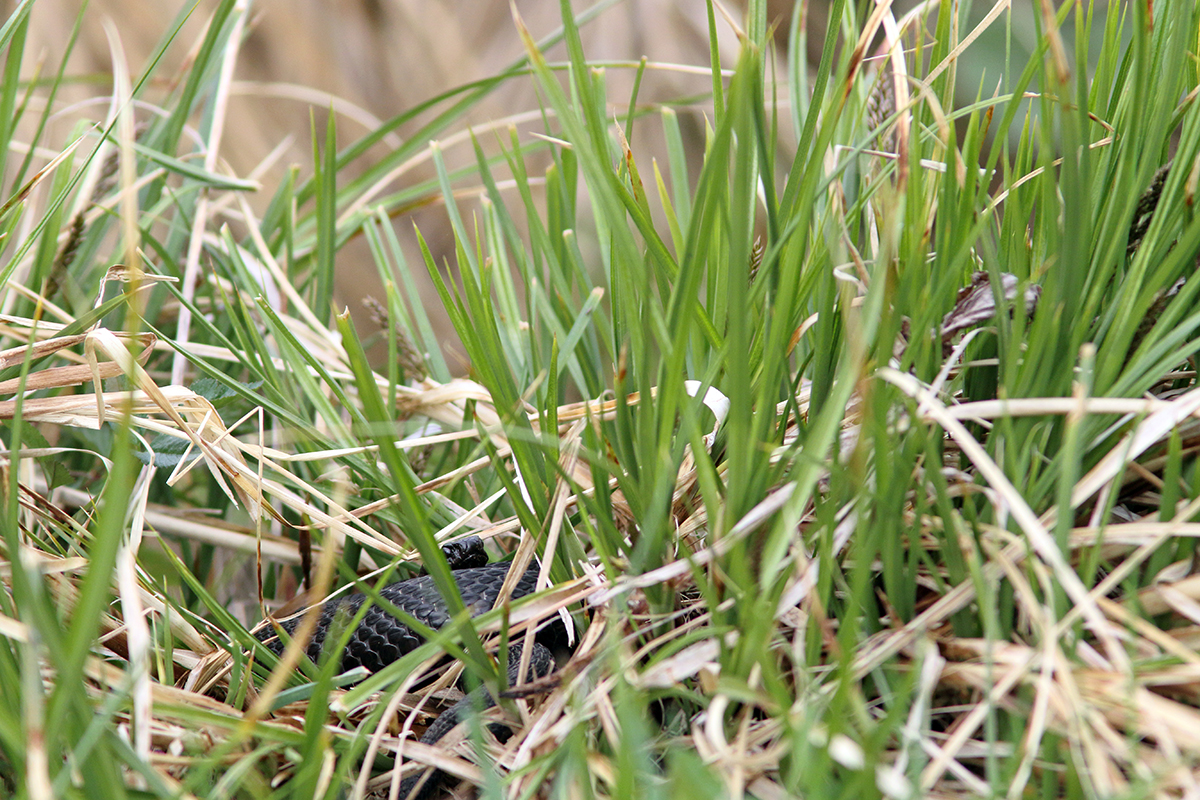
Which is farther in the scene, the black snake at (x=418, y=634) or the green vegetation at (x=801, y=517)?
the black snake at (x=418, y=634)

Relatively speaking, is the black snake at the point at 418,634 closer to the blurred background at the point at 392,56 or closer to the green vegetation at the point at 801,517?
the green vegetation at the point at 801,517

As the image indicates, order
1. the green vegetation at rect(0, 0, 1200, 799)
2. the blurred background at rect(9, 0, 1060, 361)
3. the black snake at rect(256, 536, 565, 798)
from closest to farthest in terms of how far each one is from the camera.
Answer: the green vegetation at rect(0, 0, 1200, 799) < the black snake at rect(256, 536, 565, 798) < the blurred background at rect(9, 0, 1060, 361)

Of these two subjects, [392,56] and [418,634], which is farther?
[392,56]

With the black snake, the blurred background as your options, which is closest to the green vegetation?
the black snake

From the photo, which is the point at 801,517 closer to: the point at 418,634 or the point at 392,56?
the point at 418,634

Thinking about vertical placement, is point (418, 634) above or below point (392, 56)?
below

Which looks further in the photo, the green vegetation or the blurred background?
the blurred background

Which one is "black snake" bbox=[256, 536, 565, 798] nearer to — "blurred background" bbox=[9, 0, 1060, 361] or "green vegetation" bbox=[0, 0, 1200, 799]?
"green vegetation" bbox=[0, 0, 1200, 799]

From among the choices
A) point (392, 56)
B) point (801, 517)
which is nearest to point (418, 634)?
point (801, 517)

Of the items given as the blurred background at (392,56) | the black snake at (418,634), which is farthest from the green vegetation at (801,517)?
the blurred background at (392,56)

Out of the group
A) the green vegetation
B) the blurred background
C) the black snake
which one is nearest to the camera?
the green vegetation
